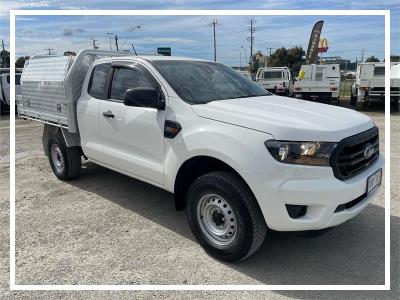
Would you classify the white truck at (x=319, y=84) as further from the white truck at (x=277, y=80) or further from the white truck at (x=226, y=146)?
the white truck at (x=226, y=146)

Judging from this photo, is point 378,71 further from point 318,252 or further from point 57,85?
point 318,252


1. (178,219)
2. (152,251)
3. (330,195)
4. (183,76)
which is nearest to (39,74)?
(183,76)

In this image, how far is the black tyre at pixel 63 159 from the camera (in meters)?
5.79

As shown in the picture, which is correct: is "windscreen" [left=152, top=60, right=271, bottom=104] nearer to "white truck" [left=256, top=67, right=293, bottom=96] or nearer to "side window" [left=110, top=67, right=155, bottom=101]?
"side window" [left=110, top=67, right=155, bottom=101]

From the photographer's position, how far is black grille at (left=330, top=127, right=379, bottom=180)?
10.1 ft

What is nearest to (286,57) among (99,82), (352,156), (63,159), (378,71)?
(378,71)

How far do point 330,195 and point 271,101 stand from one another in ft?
4.46

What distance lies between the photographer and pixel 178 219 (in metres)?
4.53

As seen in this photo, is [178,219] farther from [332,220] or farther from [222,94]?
[332,220]

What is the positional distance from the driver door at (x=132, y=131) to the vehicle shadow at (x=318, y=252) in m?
0.64

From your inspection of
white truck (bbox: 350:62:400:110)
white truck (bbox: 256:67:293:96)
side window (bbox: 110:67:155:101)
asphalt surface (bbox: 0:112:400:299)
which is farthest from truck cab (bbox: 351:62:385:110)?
side window (bbox: 110:67:155:101)

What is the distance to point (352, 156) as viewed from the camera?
3.25m

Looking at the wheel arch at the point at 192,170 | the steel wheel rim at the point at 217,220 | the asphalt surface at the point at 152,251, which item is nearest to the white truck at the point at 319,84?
the asphalt surface at the point at 152,251

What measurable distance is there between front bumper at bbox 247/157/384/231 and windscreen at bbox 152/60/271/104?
1.19m
